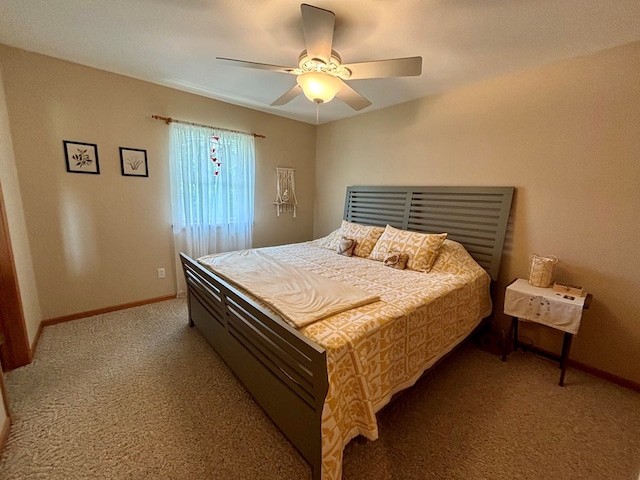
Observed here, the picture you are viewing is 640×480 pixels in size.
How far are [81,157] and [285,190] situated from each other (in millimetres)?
2337

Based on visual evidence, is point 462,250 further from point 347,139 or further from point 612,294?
point 347,139

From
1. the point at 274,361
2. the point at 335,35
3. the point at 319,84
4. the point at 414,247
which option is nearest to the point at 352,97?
the point at 335,35

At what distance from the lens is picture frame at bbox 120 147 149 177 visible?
9.24 ft

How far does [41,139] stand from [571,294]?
461 cm

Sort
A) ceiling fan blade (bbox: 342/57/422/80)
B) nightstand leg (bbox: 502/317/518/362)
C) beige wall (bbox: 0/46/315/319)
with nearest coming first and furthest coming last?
ceiling fan blade (bbox: 342/57/422/80) → nightstand leg (bbox: 502/317/518/362) → beige wall (bbox: 0/46/315/319)

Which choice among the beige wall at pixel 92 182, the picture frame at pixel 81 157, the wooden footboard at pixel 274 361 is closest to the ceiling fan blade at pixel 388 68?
the wooden footboard at pixel 274 361

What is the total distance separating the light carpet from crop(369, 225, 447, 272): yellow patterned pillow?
89cm

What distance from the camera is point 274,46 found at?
2037 mm

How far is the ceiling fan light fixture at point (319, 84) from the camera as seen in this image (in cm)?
165

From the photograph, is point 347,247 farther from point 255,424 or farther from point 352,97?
point 255,424

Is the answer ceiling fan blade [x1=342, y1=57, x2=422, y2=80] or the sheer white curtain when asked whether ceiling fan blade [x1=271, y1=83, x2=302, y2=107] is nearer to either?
ceiling fan blade [x1=342, y1=57, x2=422, y2=80]

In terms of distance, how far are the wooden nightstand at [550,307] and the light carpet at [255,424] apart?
0.41m

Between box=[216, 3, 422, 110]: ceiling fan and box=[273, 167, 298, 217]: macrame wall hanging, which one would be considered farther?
box=[273, 167, 298, 217]: macrame wall hanging

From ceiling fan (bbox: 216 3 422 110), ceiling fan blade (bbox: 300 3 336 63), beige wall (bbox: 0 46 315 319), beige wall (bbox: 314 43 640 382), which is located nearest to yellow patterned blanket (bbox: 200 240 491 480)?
beige wall (bbox: 314 43 640 382)
